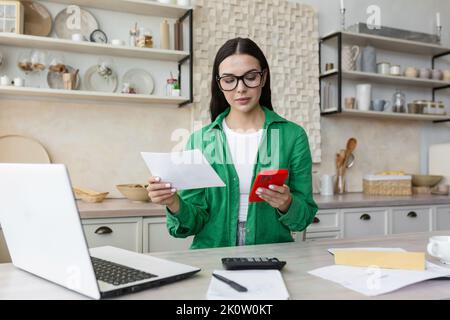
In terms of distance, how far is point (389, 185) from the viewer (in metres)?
3.41

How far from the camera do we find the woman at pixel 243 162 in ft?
5.20

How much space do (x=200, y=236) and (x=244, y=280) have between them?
64 cm

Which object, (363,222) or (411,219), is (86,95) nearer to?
(363,222)

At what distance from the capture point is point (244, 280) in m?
1.02

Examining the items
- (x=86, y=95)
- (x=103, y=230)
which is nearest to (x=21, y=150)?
(x=86, y=95)

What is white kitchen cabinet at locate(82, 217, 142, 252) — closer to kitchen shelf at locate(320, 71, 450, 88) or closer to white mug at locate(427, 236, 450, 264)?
white mug at locate(427, 236, 450, 264)

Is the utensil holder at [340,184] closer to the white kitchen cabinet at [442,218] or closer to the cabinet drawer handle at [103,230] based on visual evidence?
the white kitchen cabinet at [442,218]

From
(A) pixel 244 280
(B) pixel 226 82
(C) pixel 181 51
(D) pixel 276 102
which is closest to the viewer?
(A) pixel 244 280

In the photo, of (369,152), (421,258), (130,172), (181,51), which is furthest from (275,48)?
(421,258)

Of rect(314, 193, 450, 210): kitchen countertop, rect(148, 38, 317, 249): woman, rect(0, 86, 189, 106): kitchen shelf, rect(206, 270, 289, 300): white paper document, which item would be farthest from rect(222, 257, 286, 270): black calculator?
rect(0, 86, 189, 106): kitchen shelf

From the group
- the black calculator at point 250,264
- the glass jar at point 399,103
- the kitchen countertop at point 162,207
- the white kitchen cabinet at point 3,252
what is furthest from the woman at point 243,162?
the glass jar at point 399,103

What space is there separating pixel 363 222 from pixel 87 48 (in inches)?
85.2

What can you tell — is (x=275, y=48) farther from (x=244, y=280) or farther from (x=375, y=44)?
(x=244, y=280)

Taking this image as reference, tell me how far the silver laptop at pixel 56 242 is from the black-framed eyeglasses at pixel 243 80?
711 millimetres
